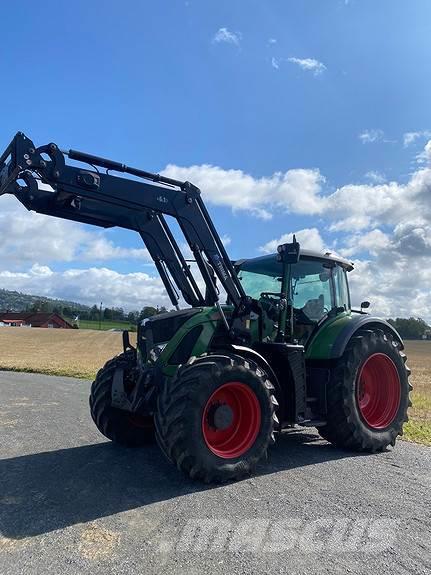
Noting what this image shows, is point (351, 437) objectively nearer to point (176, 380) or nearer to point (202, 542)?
point (176, 380)

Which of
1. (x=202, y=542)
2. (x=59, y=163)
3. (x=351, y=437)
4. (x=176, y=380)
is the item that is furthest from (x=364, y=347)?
(x=59, y=163)

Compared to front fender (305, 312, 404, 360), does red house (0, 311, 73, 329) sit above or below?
above

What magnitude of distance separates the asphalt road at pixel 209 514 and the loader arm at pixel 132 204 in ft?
7.18

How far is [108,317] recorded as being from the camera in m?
109

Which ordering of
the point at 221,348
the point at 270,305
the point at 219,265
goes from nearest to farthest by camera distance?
the point at 221,348
the point at 219,265
the point at 270,305

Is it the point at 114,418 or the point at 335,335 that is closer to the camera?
the point at 114,418

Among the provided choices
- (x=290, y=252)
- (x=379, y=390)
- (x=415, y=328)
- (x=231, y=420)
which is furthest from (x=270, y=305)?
(x=415, y=328)

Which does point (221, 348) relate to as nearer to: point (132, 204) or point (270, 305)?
point (270, 305)

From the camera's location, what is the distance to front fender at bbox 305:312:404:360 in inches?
270

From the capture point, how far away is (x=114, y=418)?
671 cm

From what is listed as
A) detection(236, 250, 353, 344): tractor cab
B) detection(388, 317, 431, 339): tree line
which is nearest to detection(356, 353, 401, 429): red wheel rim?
detection(236, 250, 353, 344): tractor cab

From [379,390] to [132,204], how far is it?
4383 mm

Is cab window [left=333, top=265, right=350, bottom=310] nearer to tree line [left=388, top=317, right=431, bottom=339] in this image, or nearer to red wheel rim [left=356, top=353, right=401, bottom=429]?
red wheel rim [left=356, top=353, right=401, bottom=429]

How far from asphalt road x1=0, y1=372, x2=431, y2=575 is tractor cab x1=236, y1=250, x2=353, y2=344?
5.74ft
